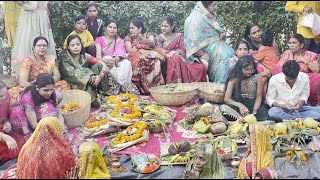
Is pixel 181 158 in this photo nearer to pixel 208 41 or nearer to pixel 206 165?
pixel 206 165

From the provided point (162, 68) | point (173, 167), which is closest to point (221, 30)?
point (162, 68)

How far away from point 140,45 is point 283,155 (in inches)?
141

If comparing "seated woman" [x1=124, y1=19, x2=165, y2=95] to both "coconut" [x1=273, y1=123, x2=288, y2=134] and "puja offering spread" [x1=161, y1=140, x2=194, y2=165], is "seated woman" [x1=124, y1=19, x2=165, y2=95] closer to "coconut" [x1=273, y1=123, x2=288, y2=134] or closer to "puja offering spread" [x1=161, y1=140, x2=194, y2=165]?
"puja offering spread" [x1=161, y1=140, x2=194, y2=165]

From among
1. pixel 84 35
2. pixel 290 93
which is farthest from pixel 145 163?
pixel 84 35

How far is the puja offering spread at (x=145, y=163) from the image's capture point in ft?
16.2

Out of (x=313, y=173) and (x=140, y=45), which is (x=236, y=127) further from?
(x=140, y=45)

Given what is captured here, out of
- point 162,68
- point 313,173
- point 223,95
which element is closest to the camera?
point 313,173

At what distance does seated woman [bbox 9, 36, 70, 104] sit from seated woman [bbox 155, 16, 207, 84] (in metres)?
1.77

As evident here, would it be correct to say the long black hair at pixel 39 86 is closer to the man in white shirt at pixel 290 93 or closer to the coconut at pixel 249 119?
the coconut at pixel 249 119

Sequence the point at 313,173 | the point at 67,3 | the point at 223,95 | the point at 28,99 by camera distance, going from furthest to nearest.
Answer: the point at 67,3
the point at 223,95
the point at 28,99
the point at 313,173

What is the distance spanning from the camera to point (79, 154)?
178 inches

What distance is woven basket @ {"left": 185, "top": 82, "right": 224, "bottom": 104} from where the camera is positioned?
6.97 m

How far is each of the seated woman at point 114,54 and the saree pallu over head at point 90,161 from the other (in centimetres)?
309

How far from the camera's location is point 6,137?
5.23 m
